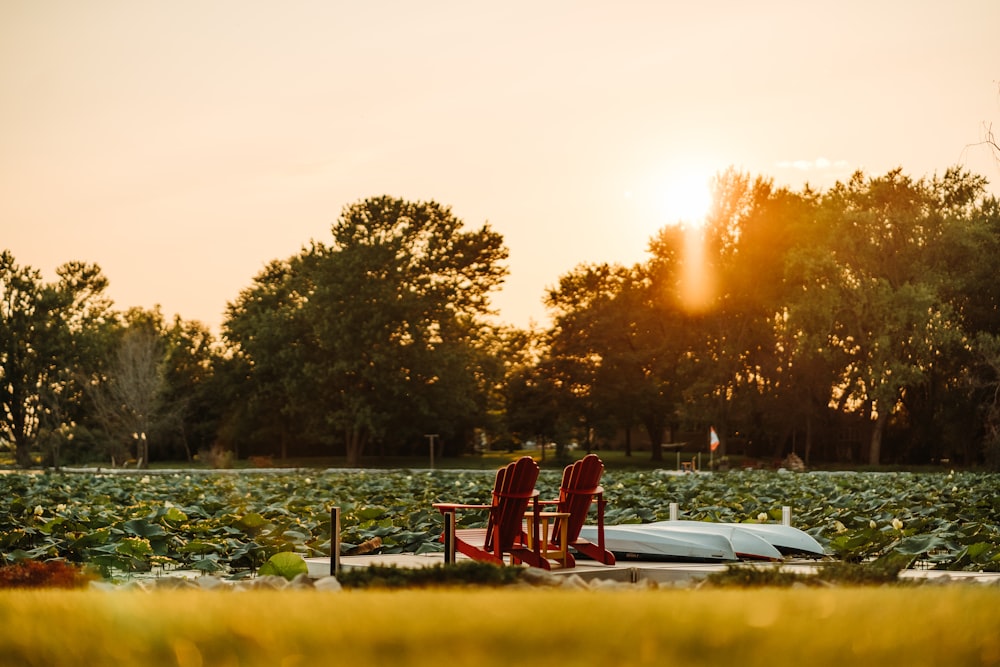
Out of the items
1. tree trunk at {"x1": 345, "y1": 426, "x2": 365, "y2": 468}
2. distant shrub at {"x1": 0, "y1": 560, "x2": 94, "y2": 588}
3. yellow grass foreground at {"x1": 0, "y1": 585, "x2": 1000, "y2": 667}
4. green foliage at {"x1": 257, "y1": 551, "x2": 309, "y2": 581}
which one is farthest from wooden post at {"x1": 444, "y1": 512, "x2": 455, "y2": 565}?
tree trunk at {"x1": 345, "y1": 426, "x2": 365, "y2": 468}

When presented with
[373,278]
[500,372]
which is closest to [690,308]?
[500,372]

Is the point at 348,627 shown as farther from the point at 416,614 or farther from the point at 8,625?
the point at 8,625

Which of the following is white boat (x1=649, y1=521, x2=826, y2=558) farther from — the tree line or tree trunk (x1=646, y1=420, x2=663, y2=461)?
tree trunk (x1=646, y1=420, x2=663, y2=461)

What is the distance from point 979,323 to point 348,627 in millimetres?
52508

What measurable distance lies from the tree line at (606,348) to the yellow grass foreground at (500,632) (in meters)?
42.7

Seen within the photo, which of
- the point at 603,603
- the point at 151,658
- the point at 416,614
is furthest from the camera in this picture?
the point at 603,603

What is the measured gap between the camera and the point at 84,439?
207 feet

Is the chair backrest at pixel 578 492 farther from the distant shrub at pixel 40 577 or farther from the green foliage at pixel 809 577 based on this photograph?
the distant shrub at pixel 40 577

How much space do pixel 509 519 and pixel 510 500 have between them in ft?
0.54

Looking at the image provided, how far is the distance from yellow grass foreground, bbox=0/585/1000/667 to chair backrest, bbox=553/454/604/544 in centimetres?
460

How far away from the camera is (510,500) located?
909cm

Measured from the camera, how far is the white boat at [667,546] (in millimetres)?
10484

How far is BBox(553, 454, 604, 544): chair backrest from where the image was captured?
979cm

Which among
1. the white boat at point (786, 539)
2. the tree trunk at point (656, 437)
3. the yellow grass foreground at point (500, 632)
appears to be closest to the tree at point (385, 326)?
the tree trunk at point (656, 437)
